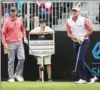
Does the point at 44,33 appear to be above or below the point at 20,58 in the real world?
above

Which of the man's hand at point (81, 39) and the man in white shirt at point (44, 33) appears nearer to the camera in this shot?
the man's hand at point (81, 39)

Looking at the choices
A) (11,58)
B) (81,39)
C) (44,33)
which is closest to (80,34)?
(81,39)

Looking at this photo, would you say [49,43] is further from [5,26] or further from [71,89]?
[71,89]

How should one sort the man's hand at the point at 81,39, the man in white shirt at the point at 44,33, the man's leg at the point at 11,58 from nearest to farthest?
1. the man's hand at the point at 81,39
2. the man's leg at the point at 11,58
3. the man in white shirt at the point at 44,33

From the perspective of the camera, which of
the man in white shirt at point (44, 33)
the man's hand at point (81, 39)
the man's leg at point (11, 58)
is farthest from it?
the man in white shirt at point (44, 33)

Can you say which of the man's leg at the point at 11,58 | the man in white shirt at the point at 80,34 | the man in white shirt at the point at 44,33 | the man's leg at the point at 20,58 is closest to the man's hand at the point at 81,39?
the man in white shirt at the point at 80,34

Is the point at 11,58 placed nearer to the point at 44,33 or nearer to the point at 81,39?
the point at 44,33

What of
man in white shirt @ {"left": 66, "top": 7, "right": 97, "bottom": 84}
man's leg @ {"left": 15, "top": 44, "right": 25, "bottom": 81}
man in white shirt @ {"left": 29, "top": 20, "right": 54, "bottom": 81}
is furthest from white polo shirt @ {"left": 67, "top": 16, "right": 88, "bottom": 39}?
man's leg @ {"left": 15, "top": 44, "right": 25, "bottom": 81}

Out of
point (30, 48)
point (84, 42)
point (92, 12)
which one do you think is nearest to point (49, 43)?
→ point (30, 48)

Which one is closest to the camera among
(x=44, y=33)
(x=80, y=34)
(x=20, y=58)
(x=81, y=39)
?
(x=81, y=39)

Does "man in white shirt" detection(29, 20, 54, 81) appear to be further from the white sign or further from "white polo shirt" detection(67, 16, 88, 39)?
"white polo shirt" detection(67, 16, 88, 39)

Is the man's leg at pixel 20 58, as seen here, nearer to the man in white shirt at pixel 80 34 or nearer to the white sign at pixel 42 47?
the white sign at pixel 42 47

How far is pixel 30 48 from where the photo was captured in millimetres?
13180

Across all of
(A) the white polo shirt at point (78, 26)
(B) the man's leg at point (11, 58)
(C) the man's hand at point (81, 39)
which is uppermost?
(A) the white polo shirt at point (78, 26)
